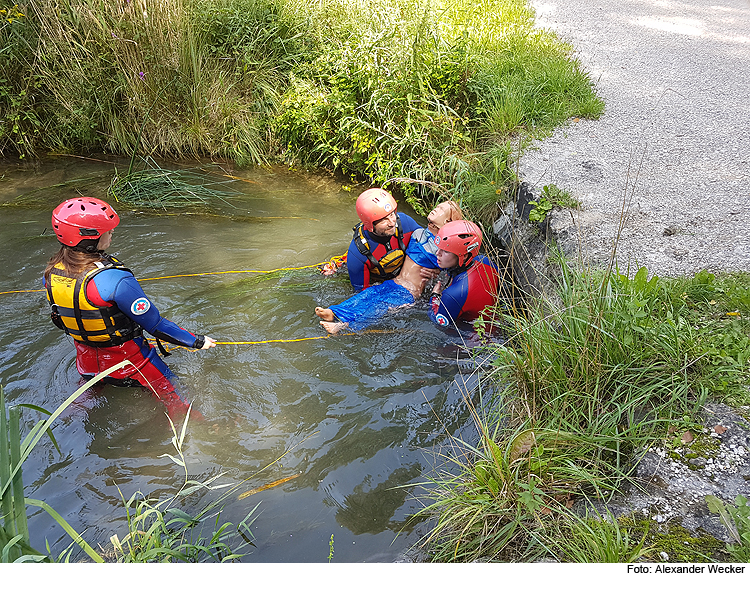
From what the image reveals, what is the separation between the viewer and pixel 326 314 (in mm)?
4617

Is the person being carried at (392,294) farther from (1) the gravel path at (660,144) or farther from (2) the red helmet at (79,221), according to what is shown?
(2) the red helmet at (79,221)

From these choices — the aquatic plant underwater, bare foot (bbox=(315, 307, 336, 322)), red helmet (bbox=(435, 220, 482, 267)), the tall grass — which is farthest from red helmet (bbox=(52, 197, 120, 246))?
the tall grass

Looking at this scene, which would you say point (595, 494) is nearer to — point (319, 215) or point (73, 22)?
point (319, 215)

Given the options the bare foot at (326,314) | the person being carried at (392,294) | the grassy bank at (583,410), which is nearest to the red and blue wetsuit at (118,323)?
the bare foot at (326,314)

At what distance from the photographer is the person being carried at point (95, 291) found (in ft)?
10.4

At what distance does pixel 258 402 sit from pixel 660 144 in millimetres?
4964

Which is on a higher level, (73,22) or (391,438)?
(73,22)

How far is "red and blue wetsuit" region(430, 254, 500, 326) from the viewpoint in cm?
405

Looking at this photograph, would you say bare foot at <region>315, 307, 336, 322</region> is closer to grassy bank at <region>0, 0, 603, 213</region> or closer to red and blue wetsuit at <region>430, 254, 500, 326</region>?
red and blue wetsuit at <region>430, 254, 500, 326</region>

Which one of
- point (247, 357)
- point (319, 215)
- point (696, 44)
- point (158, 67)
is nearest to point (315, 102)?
point (319, 215)

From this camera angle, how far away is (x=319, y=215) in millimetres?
6574

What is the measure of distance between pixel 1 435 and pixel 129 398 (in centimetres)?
214

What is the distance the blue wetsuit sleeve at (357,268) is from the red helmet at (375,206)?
332 millimetres

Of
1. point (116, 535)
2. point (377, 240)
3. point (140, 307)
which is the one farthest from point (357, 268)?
point (116, 535)
